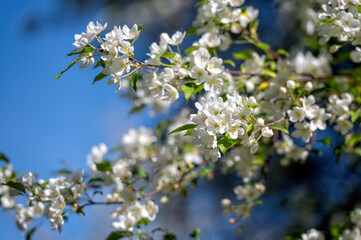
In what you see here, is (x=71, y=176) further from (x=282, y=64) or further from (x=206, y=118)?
(x=282, y=64)

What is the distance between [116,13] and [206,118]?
337 cm

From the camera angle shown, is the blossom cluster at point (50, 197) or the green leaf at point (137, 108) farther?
the green leaf at point (137, 108)

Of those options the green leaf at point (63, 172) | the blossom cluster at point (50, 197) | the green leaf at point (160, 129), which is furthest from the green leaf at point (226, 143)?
the green leaf at point (160, 129)

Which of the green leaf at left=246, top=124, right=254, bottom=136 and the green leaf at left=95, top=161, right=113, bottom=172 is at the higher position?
the green leaf at left=95, top=161, right=113, bottom=172

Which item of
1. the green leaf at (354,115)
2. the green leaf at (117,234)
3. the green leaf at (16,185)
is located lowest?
the green leaf at (354,115)

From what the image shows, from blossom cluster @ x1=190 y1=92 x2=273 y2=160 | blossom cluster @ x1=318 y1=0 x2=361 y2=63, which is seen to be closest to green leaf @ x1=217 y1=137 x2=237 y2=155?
blossom cluster @ x1=190 y1=92 x2=273 y2=160

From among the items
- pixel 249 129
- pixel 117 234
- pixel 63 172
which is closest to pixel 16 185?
pixel 63 172

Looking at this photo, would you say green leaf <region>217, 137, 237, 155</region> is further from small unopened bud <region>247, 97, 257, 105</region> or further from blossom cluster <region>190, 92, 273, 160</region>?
small unopened bud <region>247, 97, 257, 105</region>

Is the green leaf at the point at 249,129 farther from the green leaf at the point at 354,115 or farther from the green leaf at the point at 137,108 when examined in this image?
the green leaf at the point at 137,108

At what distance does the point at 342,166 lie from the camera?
121 inches

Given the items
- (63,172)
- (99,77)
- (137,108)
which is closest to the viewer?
(99,77)

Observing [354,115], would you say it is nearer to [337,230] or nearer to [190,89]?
[337,230]

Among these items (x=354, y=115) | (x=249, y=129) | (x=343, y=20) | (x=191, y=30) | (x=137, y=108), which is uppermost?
(x=137, y=108)

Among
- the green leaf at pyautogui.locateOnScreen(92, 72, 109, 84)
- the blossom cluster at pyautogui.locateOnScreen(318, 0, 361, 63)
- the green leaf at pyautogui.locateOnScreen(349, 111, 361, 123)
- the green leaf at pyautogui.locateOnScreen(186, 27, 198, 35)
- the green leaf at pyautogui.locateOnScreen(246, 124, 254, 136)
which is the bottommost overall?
the green leaf at pyautogui.locateOnScreen(349, 111, 361, 123)
